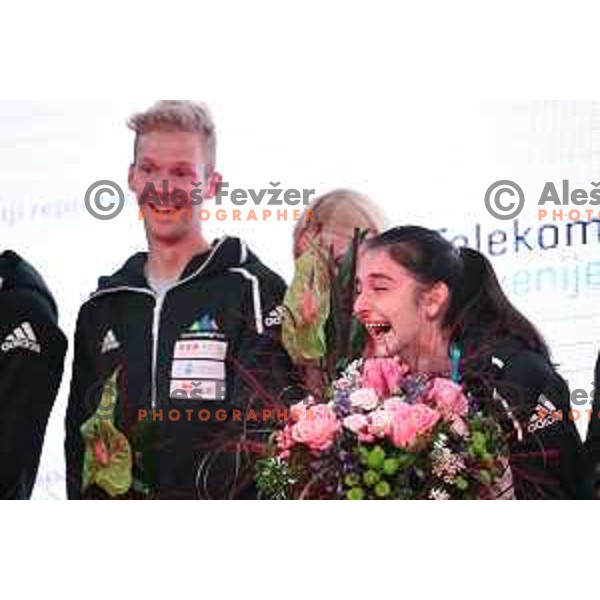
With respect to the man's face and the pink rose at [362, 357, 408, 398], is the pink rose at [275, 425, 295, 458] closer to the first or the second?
the pink rose at [362, 357, 408, 398]

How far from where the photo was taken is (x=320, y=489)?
4473mm

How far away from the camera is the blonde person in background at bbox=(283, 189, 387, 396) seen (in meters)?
4.54

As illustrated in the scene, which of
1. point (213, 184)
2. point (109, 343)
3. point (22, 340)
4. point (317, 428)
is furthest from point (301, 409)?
point (22, 340)

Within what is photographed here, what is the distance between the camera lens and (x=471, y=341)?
4.53 meters

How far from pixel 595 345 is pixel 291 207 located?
0.90 meters

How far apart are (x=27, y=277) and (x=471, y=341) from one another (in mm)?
1211

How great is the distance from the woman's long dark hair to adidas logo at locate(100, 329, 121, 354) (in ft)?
2.37

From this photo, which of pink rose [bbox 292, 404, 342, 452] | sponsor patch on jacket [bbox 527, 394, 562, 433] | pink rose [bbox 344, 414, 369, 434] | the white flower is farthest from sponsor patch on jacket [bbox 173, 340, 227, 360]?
sponsor patch on jacket [bbox 527, 394, 562, 433]

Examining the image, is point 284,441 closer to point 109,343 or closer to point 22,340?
point 109,343
